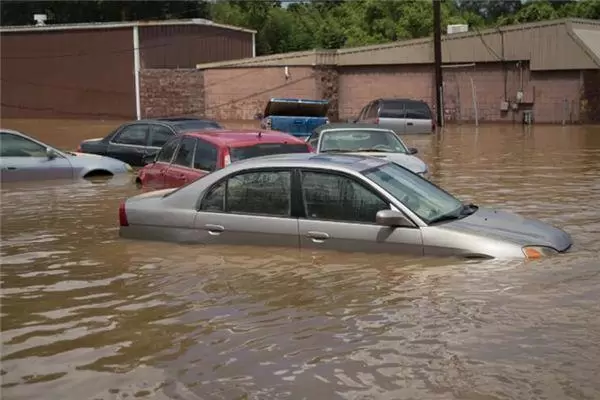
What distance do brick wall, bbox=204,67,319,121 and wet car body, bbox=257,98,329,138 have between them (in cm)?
1523

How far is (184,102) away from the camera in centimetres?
4025

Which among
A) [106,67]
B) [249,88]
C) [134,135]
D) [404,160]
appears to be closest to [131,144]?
[134,135]

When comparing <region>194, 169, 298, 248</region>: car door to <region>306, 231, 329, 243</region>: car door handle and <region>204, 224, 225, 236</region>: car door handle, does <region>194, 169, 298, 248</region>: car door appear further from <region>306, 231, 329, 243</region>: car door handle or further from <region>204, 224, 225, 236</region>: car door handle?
<region>306, 231, 329, 243</region>: car door handle

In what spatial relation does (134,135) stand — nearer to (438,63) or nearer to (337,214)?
(337,214)

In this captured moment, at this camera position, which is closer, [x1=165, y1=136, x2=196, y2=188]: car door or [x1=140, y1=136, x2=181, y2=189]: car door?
[x1=165, y1=136, x2=196, y2=188]: car door

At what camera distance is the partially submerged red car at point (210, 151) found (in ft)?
34.4

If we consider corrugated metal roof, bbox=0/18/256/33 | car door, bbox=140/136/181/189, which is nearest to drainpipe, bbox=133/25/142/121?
corrugated metal roof, bbox=0/18/256/33

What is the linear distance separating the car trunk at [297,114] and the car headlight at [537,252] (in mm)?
14672

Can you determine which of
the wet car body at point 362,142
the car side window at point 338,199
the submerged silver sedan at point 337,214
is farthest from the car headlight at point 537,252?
the wet car body at point 362,142

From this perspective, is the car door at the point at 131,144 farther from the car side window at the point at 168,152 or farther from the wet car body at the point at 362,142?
the car side window at the point at 168,152

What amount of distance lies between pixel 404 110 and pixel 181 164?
1566 centimetres

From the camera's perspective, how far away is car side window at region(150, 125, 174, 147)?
16859mm

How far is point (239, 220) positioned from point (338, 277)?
1262 millimetres

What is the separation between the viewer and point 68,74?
4203cm
